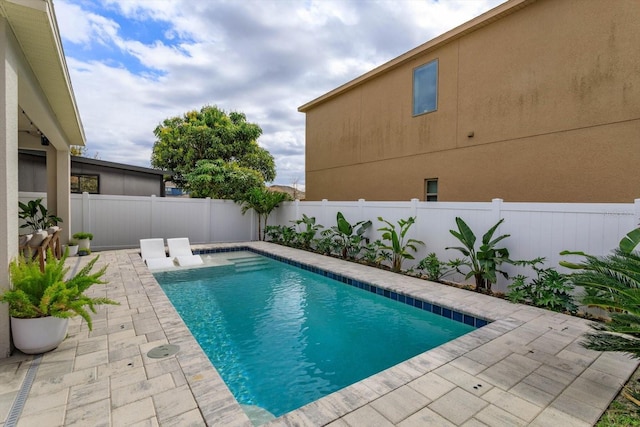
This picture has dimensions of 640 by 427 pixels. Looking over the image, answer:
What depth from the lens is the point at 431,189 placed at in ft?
32.8

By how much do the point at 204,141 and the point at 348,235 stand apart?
49.8ft

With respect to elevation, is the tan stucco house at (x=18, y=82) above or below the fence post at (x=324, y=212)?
above

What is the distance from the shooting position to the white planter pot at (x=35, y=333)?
11.0 feet

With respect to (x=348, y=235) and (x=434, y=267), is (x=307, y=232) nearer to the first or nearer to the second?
(x=348, y=235)

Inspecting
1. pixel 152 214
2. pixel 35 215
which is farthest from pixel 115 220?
pixel 35 215

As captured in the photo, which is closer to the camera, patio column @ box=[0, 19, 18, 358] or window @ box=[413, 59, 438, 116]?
patio column @ box=[0, 19, 18, 358]

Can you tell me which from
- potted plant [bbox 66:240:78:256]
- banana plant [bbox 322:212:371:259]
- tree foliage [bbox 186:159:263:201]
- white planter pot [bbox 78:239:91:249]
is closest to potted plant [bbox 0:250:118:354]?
banana plant [bbox 322:212:371:259]

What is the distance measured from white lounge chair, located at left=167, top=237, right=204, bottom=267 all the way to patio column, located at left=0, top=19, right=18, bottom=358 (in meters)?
5.80

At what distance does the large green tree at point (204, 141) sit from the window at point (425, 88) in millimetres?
12964

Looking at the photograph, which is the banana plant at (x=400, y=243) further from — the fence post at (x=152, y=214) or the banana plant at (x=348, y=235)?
the fence post at (x=152, y=214)

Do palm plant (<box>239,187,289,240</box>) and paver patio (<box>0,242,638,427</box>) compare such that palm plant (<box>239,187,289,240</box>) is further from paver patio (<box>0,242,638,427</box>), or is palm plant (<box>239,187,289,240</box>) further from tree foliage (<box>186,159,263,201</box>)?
paver patio (<box>0,242,638,427</box>)

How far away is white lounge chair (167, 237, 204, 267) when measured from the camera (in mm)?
9240

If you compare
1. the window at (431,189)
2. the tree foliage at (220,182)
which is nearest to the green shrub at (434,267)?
the window at (431,189)

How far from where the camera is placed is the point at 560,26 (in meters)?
7.09
